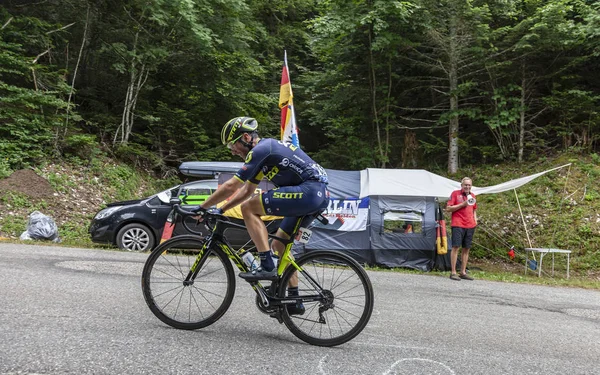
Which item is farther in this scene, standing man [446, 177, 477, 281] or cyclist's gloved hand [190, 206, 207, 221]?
standing man [446, 177, 477, 281]

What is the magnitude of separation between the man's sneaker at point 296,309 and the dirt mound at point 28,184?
11035 mm

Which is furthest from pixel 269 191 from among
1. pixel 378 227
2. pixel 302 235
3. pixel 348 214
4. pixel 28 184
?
pixel 28 184

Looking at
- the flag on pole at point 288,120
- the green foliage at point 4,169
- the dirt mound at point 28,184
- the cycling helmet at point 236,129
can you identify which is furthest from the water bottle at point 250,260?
the green foliage at point 4,169

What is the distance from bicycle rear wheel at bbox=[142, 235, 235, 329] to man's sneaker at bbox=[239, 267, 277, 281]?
0.59 feet

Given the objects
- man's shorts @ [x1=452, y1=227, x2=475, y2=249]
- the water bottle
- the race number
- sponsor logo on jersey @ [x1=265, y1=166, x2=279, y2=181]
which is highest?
sponsor logo on jersey @ [x1=265, y1=166, x2=279, y2=181]

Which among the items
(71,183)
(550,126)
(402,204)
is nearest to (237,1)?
(71,183)

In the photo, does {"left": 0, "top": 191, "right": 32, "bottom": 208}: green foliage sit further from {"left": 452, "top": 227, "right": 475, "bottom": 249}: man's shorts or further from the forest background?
{"left": 452, "top": 227, "right": 475, "bottom": 249}: man's shorts

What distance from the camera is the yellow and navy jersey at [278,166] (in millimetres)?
3574

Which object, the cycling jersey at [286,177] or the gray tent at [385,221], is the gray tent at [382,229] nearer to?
the gray tent at [385,221]

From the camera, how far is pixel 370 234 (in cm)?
1102

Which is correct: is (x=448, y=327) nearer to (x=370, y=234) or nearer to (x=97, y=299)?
(x=97, y=299)

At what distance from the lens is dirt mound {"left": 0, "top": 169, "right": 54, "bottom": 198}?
1210 centimetres

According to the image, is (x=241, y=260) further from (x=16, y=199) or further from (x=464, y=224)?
(x=16, y=199)

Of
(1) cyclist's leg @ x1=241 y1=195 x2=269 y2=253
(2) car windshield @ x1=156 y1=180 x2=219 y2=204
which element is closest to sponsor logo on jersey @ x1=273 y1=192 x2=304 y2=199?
(1) cyclist's leg @ x1=241 y1=195 x2=269 y2=253
